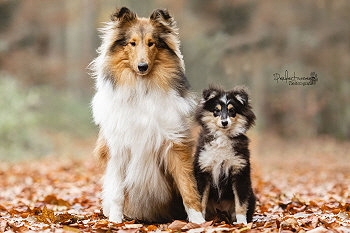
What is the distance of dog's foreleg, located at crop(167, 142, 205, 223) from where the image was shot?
5199 mm

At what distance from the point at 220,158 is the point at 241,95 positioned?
745mm

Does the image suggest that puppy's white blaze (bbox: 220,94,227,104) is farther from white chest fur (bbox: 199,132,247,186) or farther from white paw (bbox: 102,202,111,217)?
white paw (bbox: 102,202,111,217)

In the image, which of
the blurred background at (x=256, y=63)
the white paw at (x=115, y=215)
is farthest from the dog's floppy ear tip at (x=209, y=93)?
the blurred background at (x=256, y=63)

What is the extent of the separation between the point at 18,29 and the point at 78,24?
3.24 m

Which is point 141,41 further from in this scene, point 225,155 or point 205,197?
point 205,197

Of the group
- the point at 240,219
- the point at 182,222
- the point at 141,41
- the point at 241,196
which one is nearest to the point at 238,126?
the point at 241,196

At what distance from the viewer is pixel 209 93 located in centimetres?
530

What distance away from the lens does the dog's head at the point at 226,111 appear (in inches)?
203

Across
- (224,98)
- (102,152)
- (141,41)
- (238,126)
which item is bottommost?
(102,152)

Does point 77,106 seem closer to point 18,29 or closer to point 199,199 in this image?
point 18,29

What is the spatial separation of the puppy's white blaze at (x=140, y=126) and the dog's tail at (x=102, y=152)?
15cm

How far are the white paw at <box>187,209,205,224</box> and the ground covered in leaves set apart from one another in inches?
12.2

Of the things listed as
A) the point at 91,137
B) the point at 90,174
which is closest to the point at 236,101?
the point at 90,174

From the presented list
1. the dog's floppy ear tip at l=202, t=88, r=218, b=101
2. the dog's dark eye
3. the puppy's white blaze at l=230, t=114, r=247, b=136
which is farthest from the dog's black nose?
the puppy's white blaze at l=230, t=114, r=247, b=136
